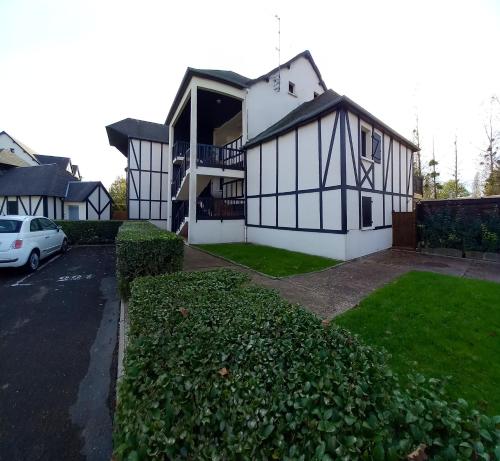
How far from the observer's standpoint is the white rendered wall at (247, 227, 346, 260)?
866 centimetres

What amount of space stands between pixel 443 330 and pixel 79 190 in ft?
78.9

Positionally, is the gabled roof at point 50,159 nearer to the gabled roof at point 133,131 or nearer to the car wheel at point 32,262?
the gabled roof at point 133,131

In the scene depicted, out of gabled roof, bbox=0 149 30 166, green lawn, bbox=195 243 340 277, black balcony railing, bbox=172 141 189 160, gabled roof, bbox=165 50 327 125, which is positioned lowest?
green lawn, bbox=195 243 340 277

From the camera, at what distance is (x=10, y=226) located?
7.18 metres

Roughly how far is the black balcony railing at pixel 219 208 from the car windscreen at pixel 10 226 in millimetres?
6381

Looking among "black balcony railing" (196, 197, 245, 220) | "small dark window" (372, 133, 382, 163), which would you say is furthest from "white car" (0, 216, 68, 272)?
"small dark window" (372, 133, 382, 163)

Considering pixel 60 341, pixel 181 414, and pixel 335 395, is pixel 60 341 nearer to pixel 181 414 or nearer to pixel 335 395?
pixel 181 414

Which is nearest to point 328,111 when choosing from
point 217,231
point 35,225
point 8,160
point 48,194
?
point 217,231

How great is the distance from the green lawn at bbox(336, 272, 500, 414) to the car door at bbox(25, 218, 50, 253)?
865 centimetres

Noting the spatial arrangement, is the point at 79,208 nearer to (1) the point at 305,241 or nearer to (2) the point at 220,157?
A: (2) the point at 220,157

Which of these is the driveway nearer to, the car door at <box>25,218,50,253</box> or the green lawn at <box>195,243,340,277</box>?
the car door at <box>25,218,50,253</box>

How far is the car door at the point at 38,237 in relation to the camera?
753cm

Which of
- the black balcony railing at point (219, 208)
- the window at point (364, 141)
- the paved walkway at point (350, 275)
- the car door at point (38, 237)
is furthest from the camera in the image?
the black balcony railing at point (219, 208)

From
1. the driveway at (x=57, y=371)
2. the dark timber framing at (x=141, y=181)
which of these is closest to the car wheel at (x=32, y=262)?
the driveway at (x=57, y=371)
